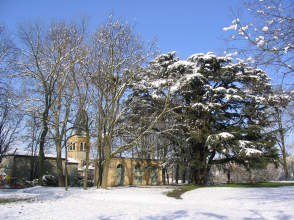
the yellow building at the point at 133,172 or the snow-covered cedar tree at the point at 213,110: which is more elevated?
the snow-covered cedar tree at the point at 213,110

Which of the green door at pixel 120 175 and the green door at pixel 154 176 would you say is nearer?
the green door at pixel 120 175

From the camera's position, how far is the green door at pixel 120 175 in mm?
25953

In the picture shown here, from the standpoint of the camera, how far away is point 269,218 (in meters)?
8.03

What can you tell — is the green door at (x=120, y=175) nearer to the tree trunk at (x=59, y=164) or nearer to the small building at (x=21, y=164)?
the tree trunk at (x=59, y=164)

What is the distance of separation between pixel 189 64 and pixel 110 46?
311 inches

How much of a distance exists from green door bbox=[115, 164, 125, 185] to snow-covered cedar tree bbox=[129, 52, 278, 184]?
7340mm

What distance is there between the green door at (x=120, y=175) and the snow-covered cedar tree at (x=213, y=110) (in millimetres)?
7340

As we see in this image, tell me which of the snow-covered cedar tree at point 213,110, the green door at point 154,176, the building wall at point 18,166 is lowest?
the green door at point 154,176

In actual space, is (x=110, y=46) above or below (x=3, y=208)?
above

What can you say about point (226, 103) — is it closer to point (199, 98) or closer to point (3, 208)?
point (199, 98)

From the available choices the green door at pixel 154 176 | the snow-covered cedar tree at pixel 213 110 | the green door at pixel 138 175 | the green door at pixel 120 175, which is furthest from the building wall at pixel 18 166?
the snow-covered cedar tree at pixel 213 110

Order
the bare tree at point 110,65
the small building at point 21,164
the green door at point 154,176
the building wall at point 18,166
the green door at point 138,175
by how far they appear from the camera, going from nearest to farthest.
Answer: the bare tree at point 110,65
the green door at point 138,175
the green door at point 154,176
the small building at point 21,164
the building wall at point 18,166

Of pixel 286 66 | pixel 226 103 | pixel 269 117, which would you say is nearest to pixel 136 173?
pixel 226 103

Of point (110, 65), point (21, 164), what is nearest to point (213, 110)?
point (110, 65)
